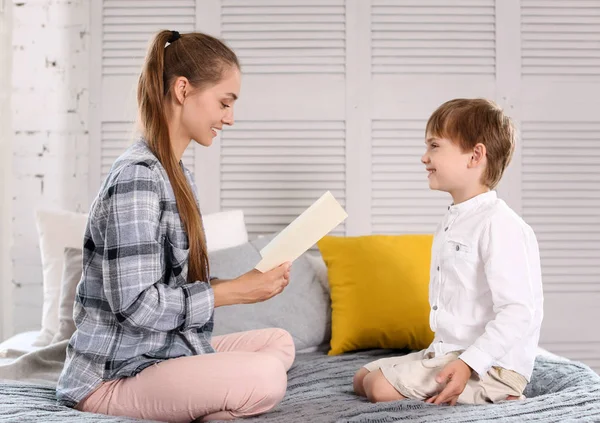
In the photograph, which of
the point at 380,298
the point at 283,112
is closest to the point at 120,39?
the point at 283,112

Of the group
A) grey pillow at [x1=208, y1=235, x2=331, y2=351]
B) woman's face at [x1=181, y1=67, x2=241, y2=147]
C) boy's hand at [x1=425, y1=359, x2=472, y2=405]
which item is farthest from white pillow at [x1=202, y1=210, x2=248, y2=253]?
boy's hand at [x1=425, y1=359, x2=472, y2=405]

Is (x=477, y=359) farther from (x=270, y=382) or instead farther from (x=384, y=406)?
(x=270, y=382)

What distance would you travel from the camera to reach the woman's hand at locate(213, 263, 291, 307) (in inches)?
63.2

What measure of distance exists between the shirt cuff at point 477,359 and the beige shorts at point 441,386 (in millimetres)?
60

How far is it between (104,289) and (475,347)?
78 centimetres

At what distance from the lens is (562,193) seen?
293 centimetres

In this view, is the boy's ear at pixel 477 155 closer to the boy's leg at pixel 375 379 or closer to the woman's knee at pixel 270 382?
the boy's leg at pixel 375 379

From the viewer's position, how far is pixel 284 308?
92.3 inches

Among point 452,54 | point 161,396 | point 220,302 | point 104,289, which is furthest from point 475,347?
point 452,54

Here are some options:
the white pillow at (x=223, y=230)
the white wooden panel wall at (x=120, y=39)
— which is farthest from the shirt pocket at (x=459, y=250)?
the white wooden panel wall at (x=120, y=39)

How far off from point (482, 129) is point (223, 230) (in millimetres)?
1090

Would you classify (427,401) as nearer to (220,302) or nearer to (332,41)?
(220,302)

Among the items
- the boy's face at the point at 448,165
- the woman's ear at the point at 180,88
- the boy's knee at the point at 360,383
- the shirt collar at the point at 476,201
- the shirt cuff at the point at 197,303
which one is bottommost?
the boy's knee at the point at 360,383

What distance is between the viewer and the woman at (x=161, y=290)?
4.83 feet
